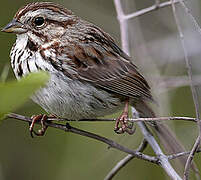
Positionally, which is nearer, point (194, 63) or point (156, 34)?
point (194, 63)

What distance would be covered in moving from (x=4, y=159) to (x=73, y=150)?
3.33 feet

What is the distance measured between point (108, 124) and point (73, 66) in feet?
3.18

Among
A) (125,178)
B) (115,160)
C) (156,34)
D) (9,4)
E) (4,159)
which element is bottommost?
(125,178)

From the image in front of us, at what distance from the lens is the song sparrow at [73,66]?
2.40 metres

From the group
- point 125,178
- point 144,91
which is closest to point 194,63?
point 144,91

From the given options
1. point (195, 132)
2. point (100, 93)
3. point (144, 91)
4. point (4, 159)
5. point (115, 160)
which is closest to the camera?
point (100, 93)

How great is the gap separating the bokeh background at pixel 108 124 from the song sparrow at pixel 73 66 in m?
0.40

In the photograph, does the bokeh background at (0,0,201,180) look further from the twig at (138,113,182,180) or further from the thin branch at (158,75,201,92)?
the twig at (138,113,182,180)

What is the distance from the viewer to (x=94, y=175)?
3609mm

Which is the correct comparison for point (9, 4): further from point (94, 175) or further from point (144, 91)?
point (144, 91)

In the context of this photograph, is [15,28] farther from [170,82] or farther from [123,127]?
[170,82]

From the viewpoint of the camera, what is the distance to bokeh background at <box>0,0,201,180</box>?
11.0 ft

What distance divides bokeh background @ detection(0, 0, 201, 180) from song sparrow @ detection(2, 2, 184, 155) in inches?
15.7

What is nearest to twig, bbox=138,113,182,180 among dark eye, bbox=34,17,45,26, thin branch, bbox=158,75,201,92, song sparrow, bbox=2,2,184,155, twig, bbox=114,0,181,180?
twig, bbox=114,0,181,180
